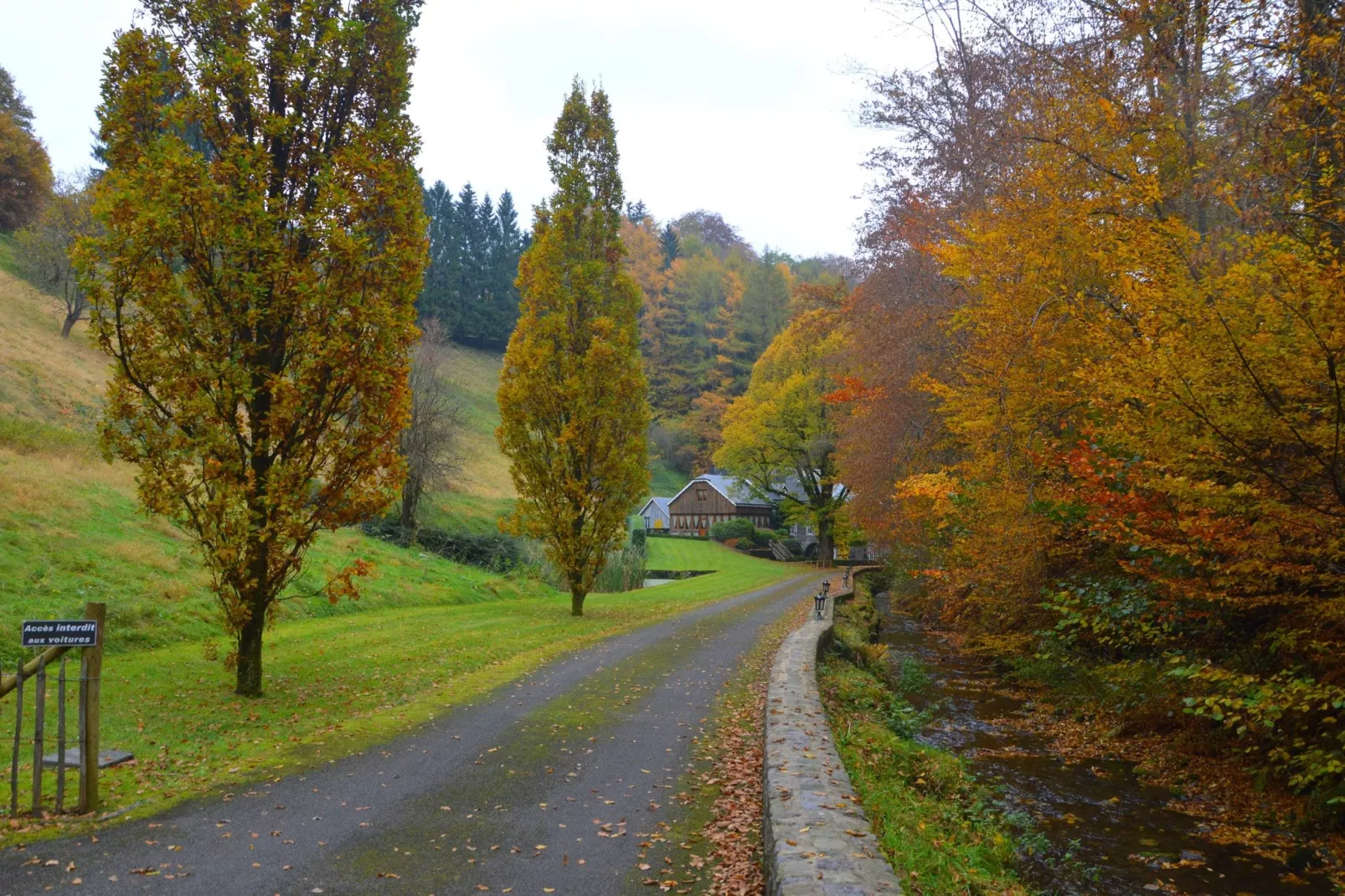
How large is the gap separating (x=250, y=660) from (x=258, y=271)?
440 cm

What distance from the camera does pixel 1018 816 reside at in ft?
25.4

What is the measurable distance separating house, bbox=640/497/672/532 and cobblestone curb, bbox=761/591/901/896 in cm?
5414

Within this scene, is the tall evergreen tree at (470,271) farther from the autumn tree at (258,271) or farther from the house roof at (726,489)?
the autumn tree at (258,271)

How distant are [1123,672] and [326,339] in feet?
36.1

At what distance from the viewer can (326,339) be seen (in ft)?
29.3

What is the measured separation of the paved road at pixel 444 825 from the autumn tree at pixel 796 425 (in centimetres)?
3418

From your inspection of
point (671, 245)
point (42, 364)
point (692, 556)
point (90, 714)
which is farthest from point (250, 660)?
point (671, 245)

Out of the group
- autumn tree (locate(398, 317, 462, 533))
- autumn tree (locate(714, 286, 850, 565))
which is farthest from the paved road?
autumn tree (locate(714, 286, 850, 565))

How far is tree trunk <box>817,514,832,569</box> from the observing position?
45812 mm

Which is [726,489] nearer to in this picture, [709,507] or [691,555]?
[709,507]

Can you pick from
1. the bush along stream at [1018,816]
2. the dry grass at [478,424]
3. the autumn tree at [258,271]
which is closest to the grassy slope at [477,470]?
the dry grass at [478,424]

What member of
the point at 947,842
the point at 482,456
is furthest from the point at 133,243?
the point at 482,456

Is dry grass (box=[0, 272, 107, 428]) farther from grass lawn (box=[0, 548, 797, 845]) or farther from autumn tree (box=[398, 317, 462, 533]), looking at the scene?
grass lawn (box=[0, 548, 797, 845])

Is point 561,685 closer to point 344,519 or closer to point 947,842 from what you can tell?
point 344,519
